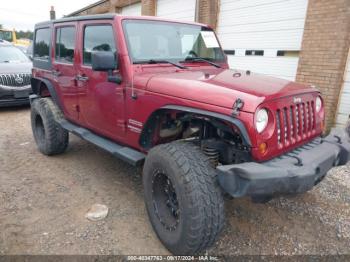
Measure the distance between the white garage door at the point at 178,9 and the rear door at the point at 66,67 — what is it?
525cm

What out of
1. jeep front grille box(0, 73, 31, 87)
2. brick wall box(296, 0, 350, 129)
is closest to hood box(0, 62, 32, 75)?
jeep front grille box(0, 73, 31, 87)

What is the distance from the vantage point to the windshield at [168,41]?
300 cm

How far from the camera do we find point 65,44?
3896mm

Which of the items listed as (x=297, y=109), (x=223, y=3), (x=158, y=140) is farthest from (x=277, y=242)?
(x=223, y=3)

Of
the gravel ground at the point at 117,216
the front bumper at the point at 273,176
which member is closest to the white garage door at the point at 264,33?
the gravel ground at the point at 117,216

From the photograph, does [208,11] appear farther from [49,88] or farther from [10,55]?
[10,55]

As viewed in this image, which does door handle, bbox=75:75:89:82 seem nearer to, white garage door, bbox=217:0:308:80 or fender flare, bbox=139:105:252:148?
fender flare, bbox=139:105:252:148

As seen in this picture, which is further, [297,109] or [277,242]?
[277,242]

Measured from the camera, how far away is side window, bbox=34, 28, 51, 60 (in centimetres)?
435

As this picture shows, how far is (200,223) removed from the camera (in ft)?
6.86

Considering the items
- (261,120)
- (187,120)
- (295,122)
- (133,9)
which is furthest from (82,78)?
(133,9)

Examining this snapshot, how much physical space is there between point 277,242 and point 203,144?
3.68 ft

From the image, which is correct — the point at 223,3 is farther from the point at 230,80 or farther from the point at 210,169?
the point at 210,169

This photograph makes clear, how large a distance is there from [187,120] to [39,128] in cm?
305
